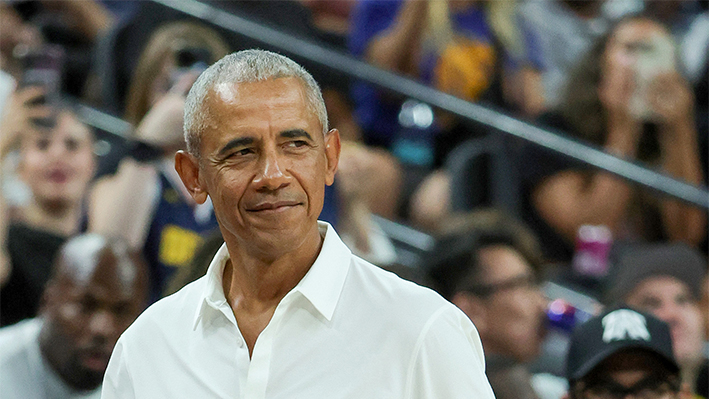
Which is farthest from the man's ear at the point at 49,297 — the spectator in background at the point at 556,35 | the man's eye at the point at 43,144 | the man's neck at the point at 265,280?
the spectator in background at the point at 556,35

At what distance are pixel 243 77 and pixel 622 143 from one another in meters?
3.10

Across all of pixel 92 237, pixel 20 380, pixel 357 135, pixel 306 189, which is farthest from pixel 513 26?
pixel 306 189

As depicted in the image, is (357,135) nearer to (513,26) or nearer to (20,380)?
(513,26)

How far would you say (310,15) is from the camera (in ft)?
14.5

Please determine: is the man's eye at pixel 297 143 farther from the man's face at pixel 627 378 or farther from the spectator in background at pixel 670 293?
the spectator in background at pixel 670 293

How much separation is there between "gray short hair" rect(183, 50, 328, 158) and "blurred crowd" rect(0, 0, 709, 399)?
1.07 meters

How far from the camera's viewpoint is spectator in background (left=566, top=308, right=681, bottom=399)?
2137mm

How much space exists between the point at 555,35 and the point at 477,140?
42.9 inches

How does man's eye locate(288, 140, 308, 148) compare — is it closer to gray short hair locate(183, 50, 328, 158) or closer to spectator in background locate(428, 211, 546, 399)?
gray short hair locate(183, 50, 328, 158)

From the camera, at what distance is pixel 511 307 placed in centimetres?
310

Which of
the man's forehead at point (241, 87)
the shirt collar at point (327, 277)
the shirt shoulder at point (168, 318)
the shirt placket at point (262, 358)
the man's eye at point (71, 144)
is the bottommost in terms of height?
the man's eye at point (71, 144)

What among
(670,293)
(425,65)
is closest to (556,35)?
(425,65)

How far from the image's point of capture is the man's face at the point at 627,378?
7.01ft

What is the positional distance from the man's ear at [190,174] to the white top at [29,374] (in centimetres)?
156
